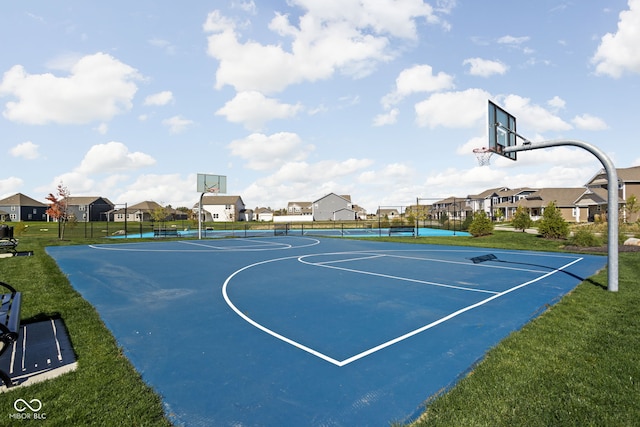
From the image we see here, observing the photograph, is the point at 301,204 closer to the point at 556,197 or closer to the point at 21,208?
the point at 556,197

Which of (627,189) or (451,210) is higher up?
(627,189)

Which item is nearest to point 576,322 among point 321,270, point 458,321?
point 458,321

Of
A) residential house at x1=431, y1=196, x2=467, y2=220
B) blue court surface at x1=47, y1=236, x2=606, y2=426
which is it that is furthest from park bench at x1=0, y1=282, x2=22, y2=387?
residential house at x1=431, y1=196, x2=467, y2=220

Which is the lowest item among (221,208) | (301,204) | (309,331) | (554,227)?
(309,331)

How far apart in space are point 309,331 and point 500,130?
9638mm

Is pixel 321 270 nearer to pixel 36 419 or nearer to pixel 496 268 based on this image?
pixel 496 268

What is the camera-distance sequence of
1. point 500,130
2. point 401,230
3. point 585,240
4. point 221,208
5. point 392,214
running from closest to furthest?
point 500,130, point 585,240, point 401,230, point 221,208, point 392,214

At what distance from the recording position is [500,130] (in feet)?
36.7

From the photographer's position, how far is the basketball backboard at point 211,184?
102ft

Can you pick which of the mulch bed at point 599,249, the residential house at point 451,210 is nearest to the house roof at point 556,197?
the residential house at point 451,210

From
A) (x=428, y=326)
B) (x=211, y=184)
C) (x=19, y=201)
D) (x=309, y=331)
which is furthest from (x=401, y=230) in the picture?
(x=19, y=201)

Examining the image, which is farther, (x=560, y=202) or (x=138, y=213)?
(x=138, y=213)

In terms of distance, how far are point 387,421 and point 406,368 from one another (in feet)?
4.19
